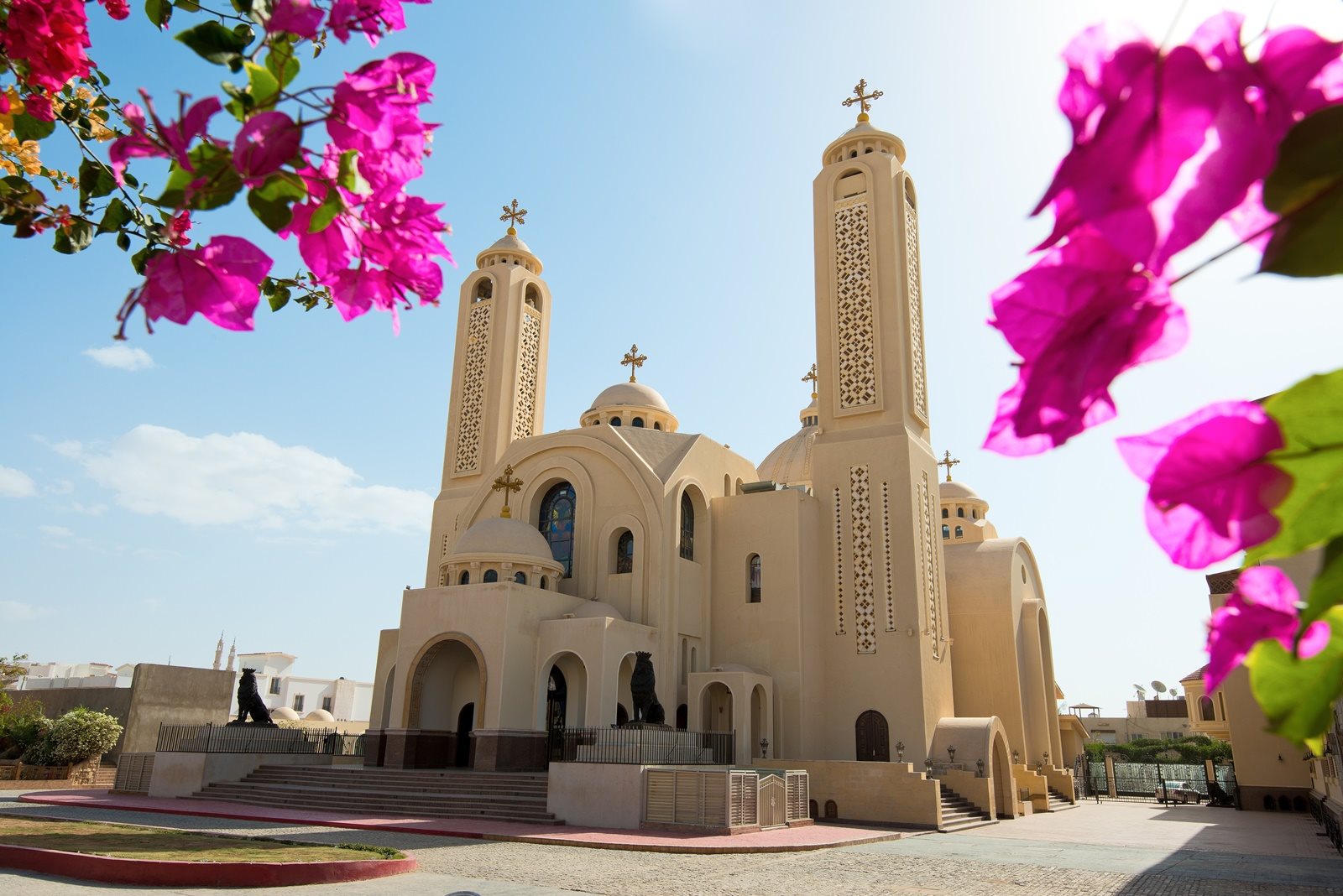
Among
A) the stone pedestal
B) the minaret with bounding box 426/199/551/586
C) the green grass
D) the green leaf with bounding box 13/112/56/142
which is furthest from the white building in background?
the green leaf with bounding box 13/112/56/142

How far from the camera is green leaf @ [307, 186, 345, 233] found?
3.67 feet

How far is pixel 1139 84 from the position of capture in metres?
0.60

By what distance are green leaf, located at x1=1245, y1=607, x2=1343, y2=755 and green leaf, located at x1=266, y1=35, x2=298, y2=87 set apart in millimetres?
1130

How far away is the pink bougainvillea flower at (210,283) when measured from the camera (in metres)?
1.22

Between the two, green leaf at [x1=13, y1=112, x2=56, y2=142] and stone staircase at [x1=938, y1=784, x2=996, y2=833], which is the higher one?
green leaf at [x1=13, y1=112, x2=56, y2=142]

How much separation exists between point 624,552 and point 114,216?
18.5m

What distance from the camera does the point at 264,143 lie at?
3.40ft

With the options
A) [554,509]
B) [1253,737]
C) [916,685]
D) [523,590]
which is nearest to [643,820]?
[523,590]

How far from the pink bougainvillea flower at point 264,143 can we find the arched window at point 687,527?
63.0 feet

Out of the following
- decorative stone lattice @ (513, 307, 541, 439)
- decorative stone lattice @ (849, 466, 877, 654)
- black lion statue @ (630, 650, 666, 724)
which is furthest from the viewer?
decorative stone lattice @ (513, 307, 541, 439)

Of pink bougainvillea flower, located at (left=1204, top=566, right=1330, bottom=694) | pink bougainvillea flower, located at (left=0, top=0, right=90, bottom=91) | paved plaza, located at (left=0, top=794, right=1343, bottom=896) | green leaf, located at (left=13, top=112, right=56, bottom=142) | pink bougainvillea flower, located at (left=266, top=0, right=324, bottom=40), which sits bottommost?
paved plaza, located at (left=0, top=794, right=1343, bottom=896)

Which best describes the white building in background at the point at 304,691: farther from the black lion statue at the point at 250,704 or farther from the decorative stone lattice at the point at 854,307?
the decorative stone lattice at the point at 854,307

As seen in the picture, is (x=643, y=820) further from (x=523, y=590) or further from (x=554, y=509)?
(x=554, y=509)

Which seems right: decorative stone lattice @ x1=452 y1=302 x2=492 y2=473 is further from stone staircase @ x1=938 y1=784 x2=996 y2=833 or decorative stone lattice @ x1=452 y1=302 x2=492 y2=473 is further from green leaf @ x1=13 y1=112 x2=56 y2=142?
green leaf @ x1=13 y1=112 x2=56 y2=142
